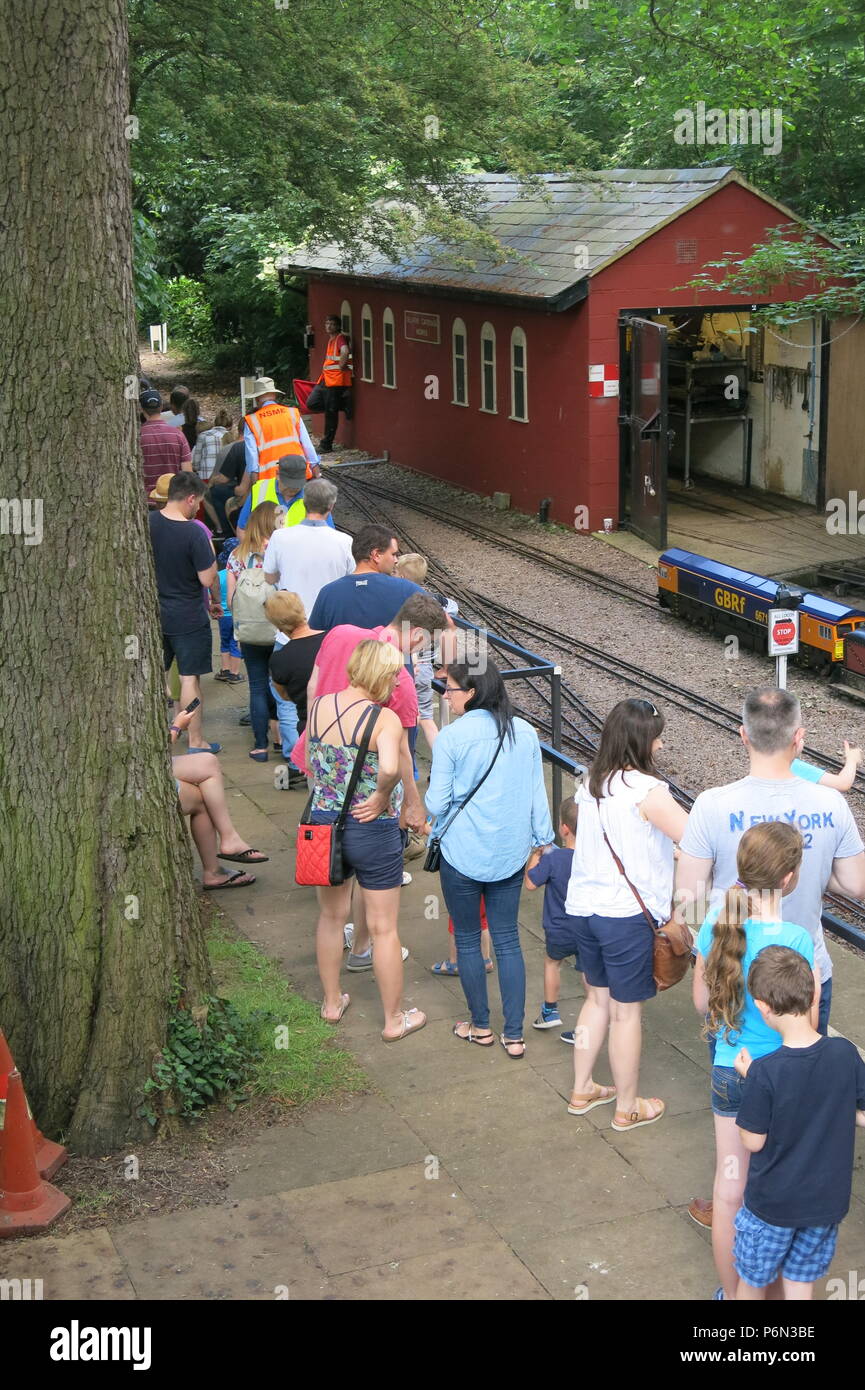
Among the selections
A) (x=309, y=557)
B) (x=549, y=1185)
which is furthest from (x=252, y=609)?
(x=549, y=1185)

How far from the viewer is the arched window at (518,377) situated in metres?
20.9

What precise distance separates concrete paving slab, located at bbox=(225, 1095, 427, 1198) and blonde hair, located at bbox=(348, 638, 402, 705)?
5.57 feet

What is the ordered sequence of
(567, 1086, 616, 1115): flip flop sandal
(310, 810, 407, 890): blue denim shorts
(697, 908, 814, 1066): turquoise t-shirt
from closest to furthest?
(697, 908, 814, 1066): turquoise t-shirt, (567, 1086, 616, 1115): flip flop sandal, (310, 810, 407, 890): blue denim shorts

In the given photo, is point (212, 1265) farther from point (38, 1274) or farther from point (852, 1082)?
point (852, 1082)

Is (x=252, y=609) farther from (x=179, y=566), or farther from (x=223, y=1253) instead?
(x=223, y=1253)

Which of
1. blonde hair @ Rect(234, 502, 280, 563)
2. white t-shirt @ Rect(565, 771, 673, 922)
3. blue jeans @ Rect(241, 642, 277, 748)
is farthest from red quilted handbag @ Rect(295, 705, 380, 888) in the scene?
blonde hair @ Rect(234, 502, 280, 563)

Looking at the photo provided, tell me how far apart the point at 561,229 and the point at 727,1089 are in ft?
58.5

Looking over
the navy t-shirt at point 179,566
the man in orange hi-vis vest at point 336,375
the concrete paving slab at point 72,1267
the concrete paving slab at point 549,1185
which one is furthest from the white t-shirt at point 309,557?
the man in orange hi-vis vest at point 336,375

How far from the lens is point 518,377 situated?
21.2 meters

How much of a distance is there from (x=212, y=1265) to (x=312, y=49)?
1466cm

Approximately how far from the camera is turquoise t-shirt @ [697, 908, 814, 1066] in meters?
4.50

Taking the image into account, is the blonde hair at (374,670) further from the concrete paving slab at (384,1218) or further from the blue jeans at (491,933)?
the concrete paving slab at (384,1218)

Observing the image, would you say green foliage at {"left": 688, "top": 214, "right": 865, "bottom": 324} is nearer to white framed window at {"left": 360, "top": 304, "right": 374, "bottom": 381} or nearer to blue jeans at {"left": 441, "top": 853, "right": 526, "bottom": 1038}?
white framed window at {"left": 360, "top": 304, "right": 374, "bottom": 381}
